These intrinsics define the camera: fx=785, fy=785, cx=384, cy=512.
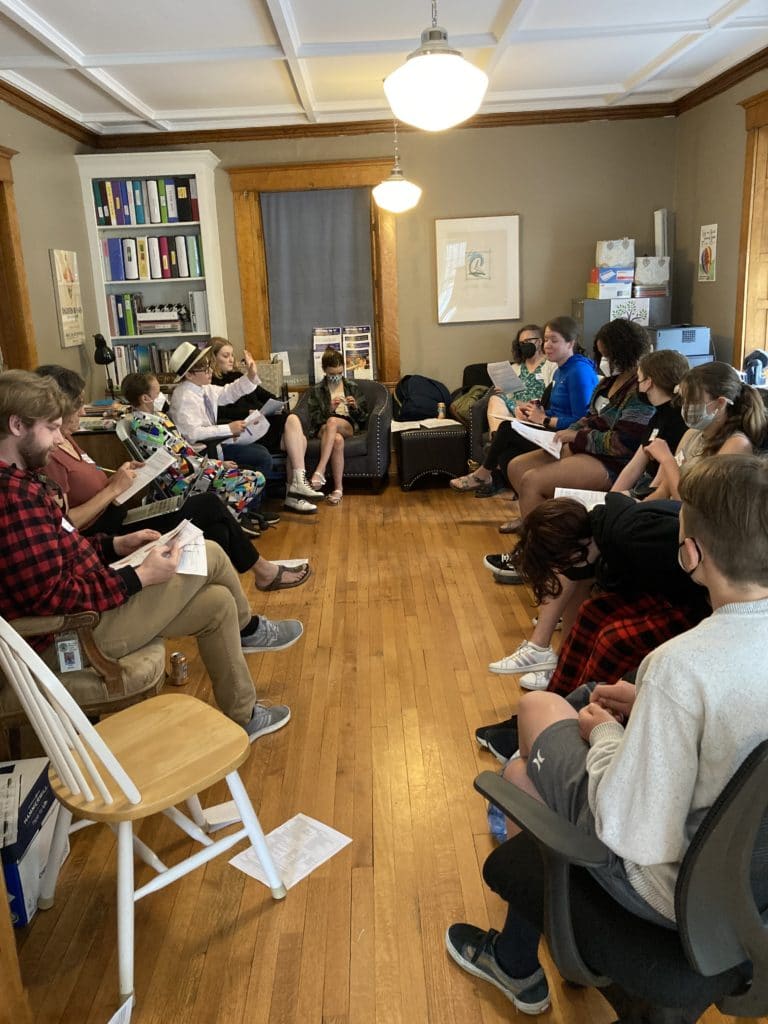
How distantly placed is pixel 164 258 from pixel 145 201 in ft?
1.40

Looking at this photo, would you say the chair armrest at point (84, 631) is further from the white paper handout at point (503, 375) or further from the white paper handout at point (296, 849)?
the white paper handout at point (503, 375)

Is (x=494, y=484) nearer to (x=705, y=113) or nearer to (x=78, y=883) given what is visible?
(x=705, y=113)

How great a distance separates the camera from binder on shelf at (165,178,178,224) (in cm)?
596

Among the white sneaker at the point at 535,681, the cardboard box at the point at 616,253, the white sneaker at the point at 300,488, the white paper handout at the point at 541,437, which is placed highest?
the cardboard box at the point at 616,253

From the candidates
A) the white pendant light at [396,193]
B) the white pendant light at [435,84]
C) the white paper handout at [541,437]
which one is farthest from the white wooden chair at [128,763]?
the white pendant light at [396,193]

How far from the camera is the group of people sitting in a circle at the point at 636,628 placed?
3.61 ft

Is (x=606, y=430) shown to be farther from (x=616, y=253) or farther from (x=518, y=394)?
(x=616, y=253)

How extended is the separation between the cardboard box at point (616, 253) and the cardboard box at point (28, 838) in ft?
17.5

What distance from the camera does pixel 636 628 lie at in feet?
6.52

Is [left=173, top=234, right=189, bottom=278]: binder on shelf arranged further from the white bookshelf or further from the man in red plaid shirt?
the man in red plaid shirt

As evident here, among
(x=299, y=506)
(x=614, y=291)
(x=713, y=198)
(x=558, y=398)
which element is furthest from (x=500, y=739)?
(x=713, y=198)

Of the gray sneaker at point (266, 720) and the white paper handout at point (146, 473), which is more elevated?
the white paper handout at point (146, 473)

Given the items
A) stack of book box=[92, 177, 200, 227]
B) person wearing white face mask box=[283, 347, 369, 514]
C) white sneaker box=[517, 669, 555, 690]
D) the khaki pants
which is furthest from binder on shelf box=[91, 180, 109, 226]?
white sneaker box=[517, 669, 555, 690]

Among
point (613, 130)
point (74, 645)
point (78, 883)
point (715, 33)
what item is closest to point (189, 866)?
point (78, 883)
